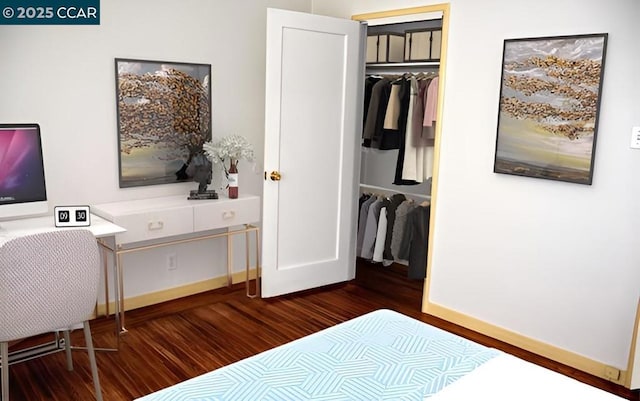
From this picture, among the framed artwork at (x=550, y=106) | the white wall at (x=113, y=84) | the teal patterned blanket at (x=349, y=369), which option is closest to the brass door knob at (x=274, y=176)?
the white wall at (x=113, y=84)

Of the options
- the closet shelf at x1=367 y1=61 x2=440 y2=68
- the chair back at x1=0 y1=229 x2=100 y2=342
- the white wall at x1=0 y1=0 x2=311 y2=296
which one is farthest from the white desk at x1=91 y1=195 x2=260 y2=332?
the closet shelf at x1=367 y1=61 x2=440 y2=68

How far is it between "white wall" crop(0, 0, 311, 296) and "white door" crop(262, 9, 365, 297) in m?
0.41

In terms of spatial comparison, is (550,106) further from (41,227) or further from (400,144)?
(41,227)

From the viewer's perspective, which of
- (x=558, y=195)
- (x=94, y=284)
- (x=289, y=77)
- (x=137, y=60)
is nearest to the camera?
(x=94, y=284)

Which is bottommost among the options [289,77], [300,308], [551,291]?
[300,308]

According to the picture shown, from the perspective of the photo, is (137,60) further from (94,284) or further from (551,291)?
(551,291)

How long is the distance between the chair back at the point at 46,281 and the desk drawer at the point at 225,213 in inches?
47.5

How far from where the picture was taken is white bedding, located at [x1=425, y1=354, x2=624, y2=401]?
1.54 m

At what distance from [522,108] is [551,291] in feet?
3.49

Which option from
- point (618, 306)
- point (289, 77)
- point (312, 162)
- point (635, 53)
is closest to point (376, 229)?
point (312, 162)

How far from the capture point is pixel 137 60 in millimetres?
3463

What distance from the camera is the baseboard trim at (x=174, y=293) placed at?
12.0ft

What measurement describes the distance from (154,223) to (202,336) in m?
0.74

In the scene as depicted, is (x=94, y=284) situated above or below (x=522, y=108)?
below
